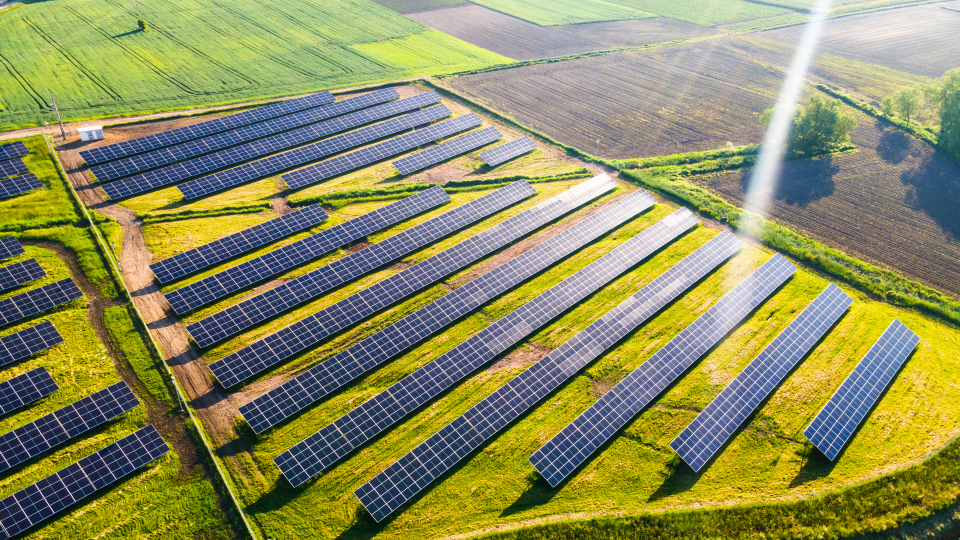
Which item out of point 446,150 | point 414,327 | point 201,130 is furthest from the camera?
point 446,150

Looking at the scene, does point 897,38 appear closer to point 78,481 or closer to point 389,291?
point 389,291

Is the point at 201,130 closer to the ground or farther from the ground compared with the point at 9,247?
farther from the ground

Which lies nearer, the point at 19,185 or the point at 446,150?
the point at 19,185

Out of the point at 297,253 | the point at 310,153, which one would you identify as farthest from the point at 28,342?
the point at 310,153

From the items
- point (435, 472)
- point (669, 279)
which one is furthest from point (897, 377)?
point (435, 472)

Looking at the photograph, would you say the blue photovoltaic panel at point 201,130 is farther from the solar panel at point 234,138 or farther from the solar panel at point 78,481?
the solar panel at point 78,481

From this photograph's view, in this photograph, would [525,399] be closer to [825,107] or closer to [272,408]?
[272,408]
